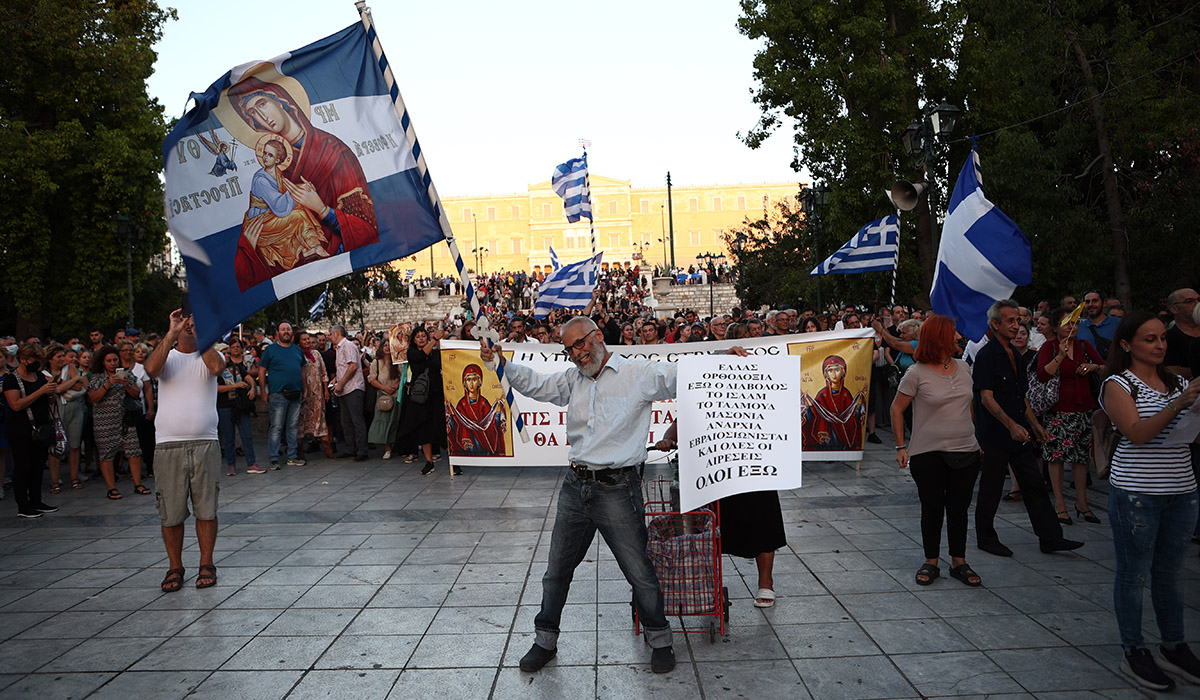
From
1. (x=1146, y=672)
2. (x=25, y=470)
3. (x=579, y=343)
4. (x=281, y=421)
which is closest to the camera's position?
(x=1146, y=672)

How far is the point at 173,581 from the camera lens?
6.04 metres

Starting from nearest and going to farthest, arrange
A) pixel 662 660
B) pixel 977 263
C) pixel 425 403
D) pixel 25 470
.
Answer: pixel 662 660 → pixel 977 263 → pixel 25 470 → pixel 425 403

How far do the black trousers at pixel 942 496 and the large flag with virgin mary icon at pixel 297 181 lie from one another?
355cm

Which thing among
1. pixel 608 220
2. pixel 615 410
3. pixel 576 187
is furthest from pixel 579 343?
pixel 608 220

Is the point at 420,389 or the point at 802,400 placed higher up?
the point at 420,389

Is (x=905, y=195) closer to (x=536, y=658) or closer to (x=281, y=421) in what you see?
(x=536, y=658)

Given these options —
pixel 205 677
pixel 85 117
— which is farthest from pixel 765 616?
pixel 85 117

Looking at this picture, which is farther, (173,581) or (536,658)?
(173,581)

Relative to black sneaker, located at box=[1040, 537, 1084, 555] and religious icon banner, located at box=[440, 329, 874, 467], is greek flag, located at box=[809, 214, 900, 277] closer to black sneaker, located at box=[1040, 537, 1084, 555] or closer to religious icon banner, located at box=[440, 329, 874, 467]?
religious icon banner, located at box=[440, 329, 874, 467]

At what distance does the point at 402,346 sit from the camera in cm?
1178

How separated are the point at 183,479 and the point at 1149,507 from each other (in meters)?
5.86

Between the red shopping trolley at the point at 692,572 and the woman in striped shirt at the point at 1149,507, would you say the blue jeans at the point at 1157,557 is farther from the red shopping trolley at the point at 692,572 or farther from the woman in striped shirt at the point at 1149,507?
the red shopping trolley at the point at 692,572

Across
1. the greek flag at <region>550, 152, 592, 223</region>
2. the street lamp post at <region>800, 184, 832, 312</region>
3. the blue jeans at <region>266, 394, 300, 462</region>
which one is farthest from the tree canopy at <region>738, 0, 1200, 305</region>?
the blue jeans at <region>266, 394, 300, 462</region>

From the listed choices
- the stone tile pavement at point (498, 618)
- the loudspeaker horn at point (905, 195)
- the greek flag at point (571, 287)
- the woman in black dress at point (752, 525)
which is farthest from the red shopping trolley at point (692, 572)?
the greek flag at point (571, 287)
